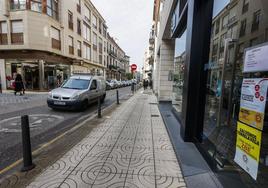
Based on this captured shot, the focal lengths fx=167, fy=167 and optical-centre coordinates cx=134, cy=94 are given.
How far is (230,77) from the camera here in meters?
2.67

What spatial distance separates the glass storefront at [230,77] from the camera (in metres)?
1.95

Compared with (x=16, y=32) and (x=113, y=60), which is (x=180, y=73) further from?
(x=113, y=60)

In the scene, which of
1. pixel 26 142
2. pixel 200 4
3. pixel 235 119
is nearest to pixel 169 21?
pixel 200 4

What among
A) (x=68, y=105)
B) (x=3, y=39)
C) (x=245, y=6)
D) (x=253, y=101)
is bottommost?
(x=68, y=105)

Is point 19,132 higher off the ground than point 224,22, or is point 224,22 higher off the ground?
point 224,22

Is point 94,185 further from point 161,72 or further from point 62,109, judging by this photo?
point 161,72

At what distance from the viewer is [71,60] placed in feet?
79.1

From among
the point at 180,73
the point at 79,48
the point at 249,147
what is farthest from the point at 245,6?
the point at 79,48

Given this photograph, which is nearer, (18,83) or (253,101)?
(253,101)

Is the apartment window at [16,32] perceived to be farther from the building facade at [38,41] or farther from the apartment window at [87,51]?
the apartment window at [87,51]

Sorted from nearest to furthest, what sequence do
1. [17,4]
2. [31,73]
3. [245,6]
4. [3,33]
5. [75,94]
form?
1. [245,6]
2. [75,94]
3. [17,4]
4. [3,33]
5. [31,73]

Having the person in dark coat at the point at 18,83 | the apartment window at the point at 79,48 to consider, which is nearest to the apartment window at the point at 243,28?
the person in dark coat at the point at 18,83

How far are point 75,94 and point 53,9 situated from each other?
16734 mm

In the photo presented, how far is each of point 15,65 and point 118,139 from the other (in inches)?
784
